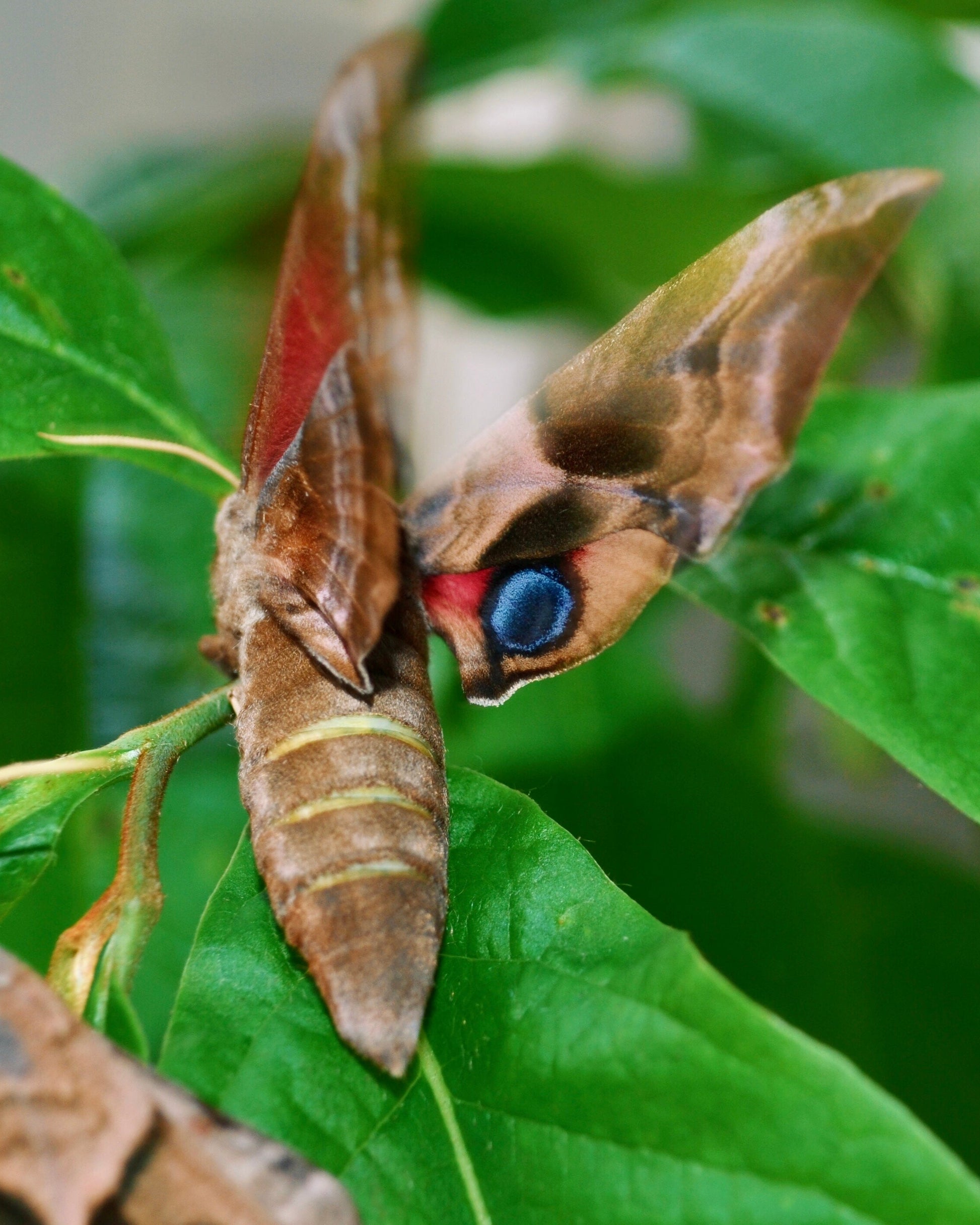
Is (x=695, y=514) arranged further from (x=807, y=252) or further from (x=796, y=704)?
(x=796, y=704)

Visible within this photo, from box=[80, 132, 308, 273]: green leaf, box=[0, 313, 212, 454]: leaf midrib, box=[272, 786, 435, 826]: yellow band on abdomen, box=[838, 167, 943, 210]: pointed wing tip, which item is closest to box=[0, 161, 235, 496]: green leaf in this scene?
box=[0, 313, 212, 454]: leaf midrib

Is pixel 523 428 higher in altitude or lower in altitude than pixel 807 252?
lower

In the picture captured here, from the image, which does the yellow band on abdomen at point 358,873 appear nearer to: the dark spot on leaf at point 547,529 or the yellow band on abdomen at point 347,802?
the yellow band on abdomen at point 347,802

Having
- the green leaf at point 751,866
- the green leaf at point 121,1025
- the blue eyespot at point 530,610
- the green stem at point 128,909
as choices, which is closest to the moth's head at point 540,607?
the blue eyespot at point 530,610

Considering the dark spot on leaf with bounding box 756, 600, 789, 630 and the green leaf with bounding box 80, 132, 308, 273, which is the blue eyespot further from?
the green leaf with bounding box 80, 132, 308, 273

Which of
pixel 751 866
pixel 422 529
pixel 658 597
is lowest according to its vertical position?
pixel 751 866

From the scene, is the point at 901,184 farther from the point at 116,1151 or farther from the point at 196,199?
the point at 196,199

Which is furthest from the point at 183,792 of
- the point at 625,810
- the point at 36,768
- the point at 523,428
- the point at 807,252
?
the point at 807,252

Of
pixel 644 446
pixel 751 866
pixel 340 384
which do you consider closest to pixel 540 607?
pixel 644 446
